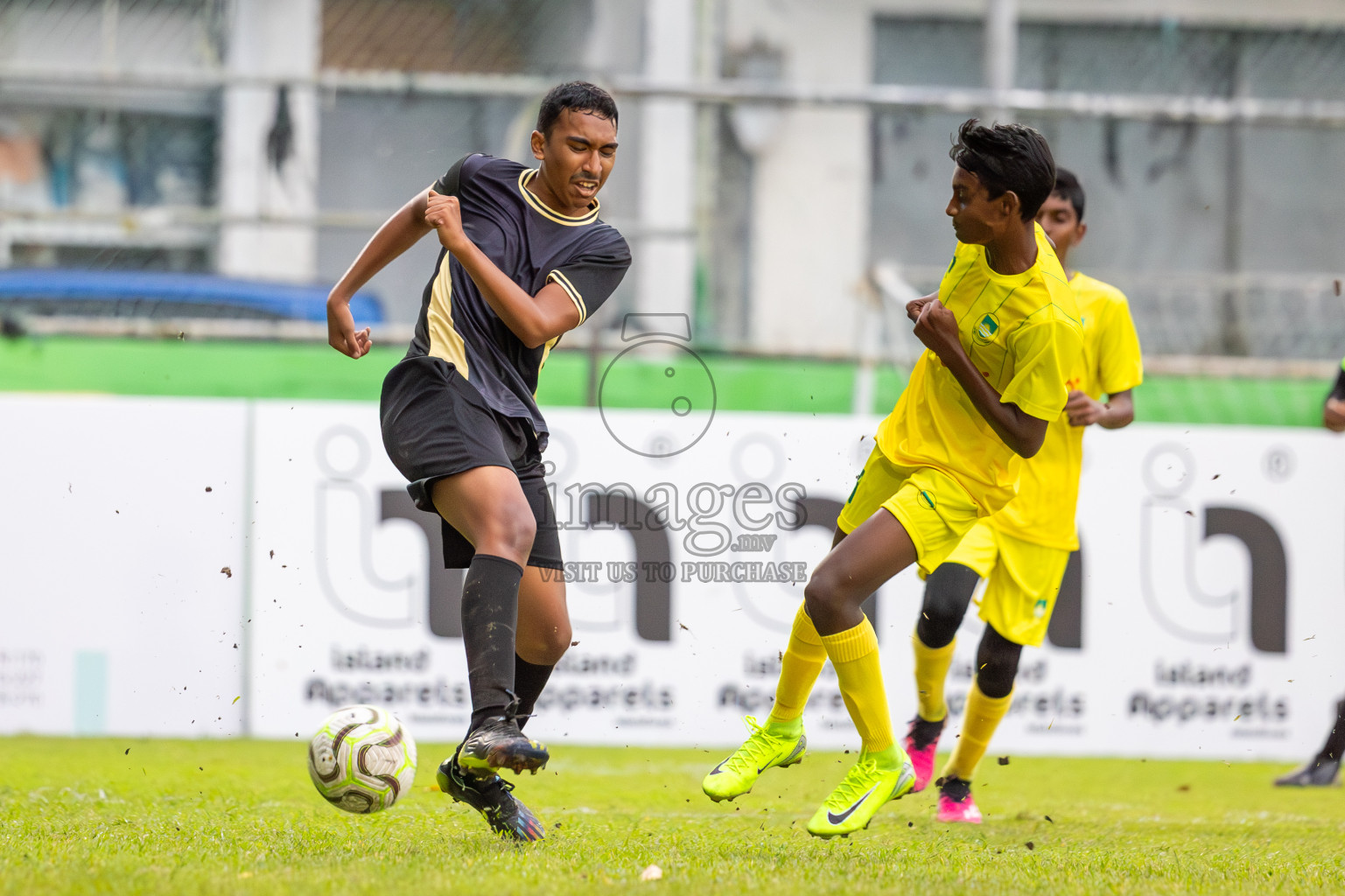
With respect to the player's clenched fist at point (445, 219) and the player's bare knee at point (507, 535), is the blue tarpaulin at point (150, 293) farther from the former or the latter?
the player's bare knee at point (507, 535)

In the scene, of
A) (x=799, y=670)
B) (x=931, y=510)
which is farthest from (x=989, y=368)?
(x=799, y=670)

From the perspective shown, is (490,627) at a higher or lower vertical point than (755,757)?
higher

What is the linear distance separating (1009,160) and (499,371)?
5.05 ft

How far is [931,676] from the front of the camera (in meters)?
5.53

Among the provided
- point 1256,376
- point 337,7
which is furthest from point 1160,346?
point 337,7

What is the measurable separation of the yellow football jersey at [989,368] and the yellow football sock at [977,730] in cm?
119

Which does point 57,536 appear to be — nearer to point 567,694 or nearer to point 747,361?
point 567,694

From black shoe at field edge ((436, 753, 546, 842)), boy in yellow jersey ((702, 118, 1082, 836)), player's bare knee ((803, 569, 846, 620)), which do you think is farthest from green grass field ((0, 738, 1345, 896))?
player's bare knee ((803, 569, 846, 620))

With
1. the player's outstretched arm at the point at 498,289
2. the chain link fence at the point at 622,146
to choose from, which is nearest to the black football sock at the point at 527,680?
the player's outstretched arm at the point at 498,289

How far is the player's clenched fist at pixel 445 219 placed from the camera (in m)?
3.91

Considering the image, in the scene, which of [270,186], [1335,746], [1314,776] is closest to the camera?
[1335,746]

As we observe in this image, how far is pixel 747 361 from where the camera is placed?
8.37 metres

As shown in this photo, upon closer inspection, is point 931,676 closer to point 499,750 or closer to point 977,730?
point 977,730

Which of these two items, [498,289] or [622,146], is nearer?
[498,289]
